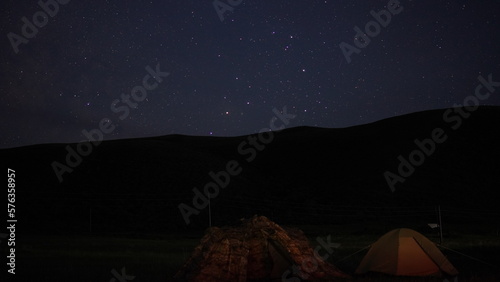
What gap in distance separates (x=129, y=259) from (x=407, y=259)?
8783 millimetres

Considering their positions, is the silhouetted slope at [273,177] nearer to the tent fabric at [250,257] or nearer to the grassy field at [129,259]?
the grassy field at [129,259]

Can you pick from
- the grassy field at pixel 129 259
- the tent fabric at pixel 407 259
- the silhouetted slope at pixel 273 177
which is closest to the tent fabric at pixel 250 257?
the grassy field at pixel 129 259

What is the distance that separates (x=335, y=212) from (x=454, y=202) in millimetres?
13092

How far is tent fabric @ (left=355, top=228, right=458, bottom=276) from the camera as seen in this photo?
12.7m

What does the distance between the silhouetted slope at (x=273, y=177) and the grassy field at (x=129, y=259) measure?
1515 centimetres

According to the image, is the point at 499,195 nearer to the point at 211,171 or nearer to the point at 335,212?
the point at 335,212

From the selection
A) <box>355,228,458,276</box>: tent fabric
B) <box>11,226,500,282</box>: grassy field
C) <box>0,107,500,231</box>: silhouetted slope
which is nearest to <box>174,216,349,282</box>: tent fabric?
<box>11,226,500,282</box>: grassy field

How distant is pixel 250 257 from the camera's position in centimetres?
1195

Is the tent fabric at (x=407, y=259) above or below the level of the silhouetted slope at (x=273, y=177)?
below

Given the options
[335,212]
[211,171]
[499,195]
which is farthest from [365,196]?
[211,171]

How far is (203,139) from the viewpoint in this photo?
94.3 m

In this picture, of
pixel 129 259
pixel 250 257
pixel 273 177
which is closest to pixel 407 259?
pixel 250 257

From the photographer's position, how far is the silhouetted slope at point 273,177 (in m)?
41.5

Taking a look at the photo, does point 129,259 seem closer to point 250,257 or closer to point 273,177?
point 250,257
